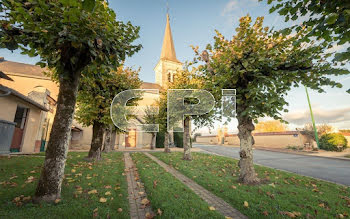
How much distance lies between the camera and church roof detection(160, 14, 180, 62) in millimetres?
43075

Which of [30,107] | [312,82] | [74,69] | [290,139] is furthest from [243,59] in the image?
[290,139]

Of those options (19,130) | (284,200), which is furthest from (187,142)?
(19,130)

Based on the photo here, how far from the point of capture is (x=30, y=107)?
13383 millimetres

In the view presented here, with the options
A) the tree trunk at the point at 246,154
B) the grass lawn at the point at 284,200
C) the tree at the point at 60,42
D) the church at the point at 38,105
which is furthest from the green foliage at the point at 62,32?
the church at the point at 38,105

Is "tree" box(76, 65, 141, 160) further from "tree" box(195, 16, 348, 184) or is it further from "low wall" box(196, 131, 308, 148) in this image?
"low wall" box(196, 131, 308, 148)

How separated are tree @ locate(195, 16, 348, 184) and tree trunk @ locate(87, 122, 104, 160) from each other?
8067 mm

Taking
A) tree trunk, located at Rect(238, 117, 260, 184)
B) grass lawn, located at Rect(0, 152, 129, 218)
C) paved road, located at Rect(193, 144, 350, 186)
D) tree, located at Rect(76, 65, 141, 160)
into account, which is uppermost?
tree, located at Rect(76, 65, 141, 160)

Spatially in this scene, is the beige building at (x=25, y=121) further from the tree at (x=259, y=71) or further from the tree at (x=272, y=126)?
the tree at (x=272, y=126)

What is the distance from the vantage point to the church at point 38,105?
11857mm

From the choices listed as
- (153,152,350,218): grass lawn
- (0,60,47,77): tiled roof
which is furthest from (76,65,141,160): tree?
(0,60,47,77): tiled roof

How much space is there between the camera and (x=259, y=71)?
6145 mm

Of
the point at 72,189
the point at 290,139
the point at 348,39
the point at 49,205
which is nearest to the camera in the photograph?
the point at 348,39

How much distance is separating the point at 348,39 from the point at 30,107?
18.5 meters

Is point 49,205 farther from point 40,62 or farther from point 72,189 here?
point 40,62
